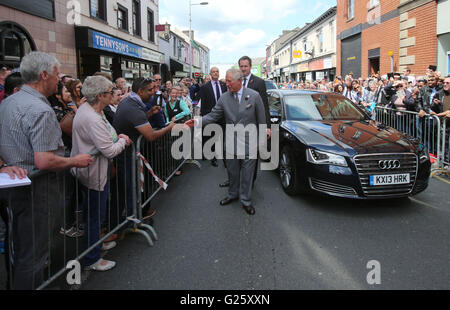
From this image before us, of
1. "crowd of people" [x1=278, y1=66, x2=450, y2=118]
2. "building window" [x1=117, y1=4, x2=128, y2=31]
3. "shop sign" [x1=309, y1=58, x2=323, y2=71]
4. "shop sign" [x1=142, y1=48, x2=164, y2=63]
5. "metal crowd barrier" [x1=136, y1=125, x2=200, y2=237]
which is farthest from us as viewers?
"shop sign" [x1=309, y1=58, x2=323, y2=71]

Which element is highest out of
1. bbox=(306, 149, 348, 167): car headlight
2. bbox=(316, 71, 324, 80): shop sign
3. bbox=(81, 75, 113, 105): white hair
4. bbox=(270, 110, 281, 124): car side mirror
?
bbox=(316, 71, 324, 80): shop sign

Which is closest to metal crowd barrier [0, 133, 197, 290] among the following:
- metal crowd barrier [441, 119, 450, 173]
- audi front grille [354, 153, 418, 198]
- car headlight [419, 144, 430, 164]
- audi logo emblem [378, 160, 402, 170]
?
audi front grille [354, 153, 418, 198]

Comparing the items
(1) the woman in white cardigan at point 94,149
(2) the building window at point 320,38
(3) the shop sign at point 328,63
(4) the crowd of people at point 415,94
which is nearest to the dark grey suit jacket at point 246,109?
(1) the woman in white cardigan at point 94,149

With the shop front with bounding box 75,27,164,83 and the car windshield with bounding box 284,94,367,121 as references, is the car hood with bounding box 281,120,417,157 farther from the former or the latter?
the shop front with bounding box 75,27,164,83

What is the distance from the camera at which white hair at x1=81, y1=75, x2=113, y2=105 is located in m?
3.17

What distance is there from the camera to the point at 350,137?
4.96 m

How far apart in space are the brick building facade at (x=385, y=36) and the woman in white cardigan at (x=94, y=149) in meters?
12.8

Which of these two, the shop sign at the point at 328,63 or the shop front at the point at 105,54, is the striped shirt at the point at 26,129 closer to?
the shop front at the point at 105,54

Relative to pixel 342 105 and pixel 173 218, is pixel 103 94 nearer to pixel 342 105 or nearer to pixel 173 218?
pixel 173 218

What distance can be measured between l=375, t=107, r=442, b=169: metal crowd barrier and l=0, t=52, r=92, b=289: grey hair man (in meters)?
6.97

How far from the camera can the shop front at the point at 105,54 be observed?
1383 cm

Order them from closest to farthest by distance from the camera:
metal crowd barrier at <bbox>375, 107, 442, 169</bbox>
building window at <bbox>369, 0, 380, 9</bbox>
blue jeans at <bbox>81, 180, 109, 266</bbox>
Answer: blue jeans at <bbox>81, 180, 109, 266</bbox> → metal crowd barrier at <bbox>375, 107, 442, 169</bbox> → building window at <bbox>369, 0, 380, 9</bbox>

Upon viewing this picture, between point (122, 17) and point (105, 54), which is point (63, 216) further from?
point (122, 17)
